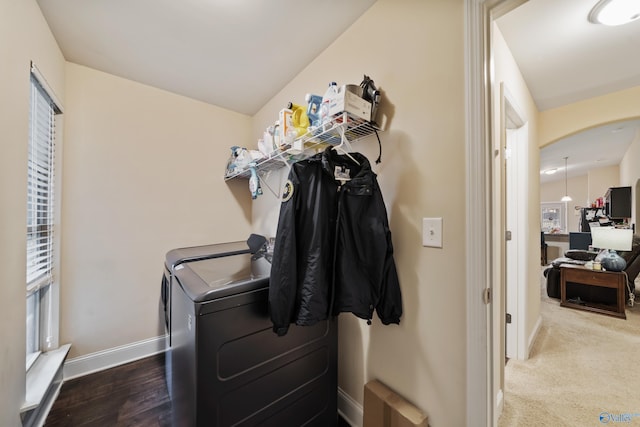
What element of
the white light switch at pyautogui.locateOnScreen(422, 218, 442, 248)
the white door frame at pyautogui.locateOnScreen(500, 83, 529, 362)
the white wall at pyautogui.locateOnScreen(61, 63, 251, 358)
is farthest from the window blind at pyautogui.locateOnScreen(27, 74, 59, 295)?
the white door frame at pyautogui.locateOnScreen(500, 83, 529, 362)

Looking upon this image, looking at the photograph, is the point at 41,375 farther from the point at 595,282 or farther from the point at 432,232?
the point at 595,282

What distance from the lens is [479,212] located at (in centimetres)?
95

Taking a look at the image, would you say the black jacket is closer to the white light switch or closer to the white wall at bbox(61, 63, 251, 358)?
the white light switch

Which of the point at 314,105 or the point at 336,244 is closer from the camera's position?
the point at 336,244

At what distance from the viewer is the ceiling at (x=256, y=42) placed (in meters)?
1.35

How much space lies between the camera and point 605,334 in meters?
2.47

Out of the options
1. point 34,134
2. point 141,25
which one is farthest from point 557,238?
point 34,134

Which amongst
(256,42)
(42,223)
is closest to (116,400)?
(42,223)

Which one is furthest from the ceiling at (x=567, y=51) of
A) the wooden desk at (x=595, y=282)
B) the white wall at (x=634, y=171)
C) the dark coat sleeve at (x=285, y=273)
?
the white wall at (x=634, y=171)

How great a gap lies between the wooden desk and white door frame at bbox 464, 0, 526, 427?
3.38 m

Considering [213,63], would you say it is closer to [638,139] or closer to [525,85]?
[525,85]

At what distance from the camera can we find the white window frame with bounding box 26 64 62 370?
1.49 metres

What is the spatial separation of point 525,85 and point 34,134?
3.73 m

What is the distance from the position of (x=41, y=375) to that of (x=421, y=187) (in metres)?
2.52
